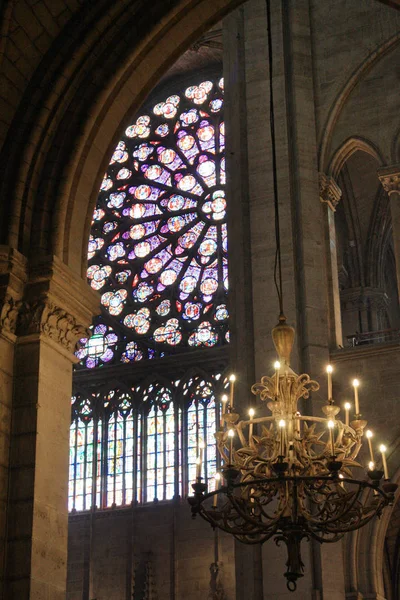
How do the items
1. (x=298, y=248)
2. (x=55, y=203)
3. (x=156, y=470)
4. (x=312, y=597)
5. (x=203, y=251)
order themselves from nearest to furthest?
(x=55, y=203) < (x=312, y=597) < (x=298, y=248) < (x=156, y=470) < (x=203, y=251)

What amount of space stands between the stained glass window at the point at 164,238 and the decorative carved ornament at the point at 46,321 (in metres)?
12.5

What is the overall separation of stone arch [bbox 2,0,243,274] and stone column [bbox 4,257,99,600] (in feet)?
1.01

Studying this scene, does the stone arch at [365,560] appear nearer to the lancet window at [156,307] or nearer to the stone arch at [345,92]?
the stone arch at [345,92]

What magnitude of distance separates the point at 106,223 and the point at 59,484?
1534 centimetres

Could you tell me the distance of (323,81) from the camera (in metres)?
16.3

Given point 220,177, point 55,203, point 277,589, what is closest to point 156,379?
point 220,177

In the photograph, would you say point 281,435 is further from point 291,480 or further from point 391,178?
point 391,178

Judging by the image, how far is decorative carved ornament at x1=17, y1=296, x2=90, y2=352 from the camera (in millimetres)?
7359

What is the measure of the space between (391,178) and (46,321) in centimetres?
951

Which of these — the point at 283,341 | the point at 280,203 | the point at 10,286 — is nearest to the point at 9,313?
the point at 10,286

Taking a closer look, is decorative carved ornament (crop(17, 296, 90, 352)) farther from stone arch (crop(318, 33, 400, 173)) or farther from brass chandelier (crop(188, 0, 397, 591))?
stone arch (crop(318, 33, 400, 173))

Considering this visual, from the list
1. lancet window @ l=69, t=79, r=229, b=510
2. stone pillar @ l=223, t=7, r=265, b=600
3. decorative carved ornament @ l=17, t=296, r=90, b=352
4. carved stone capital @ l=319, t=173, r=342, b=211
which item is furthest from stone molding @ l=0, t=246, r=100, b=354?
lancet window @ l=69, t=79, r=229, b=510

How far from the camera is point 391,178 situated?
15930 mm

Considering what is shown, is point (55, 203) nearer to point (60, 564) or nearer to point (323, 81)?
point (60, 564)
